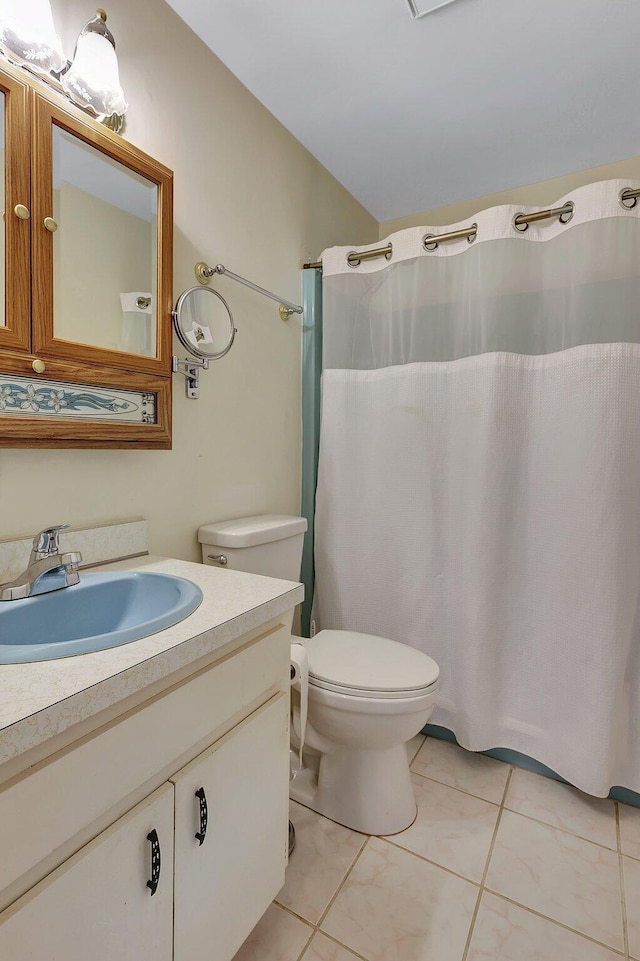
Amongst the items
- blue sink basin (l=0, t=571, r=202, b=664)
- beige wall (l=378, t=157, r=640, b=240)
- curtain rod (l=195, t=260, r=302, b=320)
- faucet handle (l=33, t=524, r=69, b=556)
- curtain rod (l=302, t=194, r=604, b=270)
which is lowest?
blue sink basin (l=0, t=571, r=202, b=664)

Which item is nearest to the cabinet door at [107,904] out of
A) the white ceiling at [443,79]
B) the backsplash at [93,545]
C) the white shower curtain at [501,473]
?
the backsplash at [93,545]

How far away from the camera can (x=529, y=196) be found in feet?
6.92

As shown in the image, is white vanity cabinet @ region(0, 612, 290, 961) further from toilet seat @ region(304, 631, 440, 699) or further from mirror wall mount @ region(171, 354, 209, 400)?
mirror wall mount @ region(171, 354, 209, 400)

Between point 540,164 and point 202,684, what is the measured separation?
2312mm

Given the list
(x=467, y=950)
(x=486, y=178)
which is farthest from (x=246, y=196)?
(x=467, y=950)

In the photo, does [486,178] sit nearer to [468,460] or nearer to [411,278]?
[411,278]

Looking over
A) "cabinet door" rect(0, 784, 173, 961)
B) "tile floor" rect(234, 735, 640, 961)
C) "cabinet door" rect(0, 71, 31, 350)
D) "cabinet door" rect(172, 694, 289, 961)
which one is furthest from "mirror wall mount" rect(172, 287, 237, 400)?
"tile floor" rect(234, 735, 640, 961)

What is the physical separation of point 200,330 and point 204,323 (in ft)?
0.13

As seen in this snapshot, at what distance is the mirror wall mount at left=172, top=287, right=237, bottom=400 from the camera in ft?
4.38

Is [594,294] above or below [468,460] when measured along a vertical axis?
above

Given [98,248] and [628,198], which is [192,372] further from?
[628,198]

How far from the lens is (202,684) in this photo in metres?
0.80

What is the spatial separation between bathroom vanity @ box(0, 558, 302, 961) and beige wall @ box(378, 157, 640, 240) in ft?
6.87

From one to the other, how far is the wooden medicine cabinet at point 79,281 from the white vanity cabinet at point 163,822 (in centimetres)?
60
